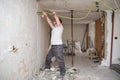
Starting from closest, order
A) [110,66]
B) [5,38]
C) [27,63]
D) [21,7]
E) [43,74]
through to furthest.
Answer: [5,38], [21,7], [27,63], [43,74], [110,66]

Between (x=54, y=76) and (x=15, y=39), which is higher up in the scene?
(x=15, y=39)

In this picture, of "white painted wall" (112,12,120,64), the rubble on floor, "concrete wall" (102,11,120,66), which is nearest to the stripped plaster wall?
"concrete wall" (102,11,120,66)

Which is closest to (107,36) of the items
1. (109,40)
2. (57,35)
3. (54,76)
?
(109,40)

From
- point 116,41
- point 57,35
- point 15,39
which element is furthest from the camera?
point 116,41

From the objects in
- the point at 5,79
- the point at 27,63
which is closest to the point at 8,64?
the point at 5,79

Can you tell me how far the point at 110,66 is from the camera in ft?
17.6

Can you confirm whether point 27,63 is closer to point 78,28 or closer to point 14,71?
point 14,71

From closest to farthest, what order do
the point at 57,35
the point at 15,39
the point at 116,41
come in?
the point at 15,39 → the point at 57,35 → the point at 116,41

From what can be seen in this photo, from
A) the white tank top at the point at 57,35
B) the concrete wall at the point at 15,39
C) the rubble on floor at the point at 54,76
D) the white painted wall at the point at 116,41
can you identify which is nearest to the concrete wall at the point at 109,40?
the white painted wall at the point at 116,41

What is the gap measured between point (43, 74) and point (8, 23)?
2126mm

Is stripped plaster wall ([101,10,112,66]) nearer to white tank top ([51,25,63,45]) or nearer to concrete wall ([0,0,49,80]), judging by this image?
white tank top ([51,25,63,45])

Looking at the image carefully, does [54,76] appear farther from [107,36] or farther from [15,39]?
[107,36]

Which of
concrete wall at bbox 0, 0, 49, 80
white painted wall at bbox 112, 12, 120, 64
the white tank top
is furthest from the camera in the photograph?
white painted wall at bbox 112, 12, 120, 64

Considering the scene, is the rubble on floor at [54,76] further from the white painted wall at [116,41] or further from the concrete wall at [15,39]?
the white painted wall at [116,41]
